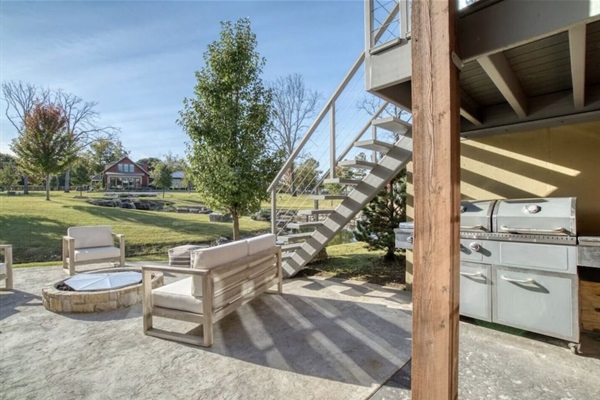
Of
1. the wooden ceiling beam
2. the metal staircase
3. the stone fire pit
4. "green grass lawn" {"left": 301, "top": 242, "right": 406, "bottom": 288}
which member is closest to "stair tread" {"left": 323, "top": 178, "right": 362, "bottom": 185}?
the metal staircase

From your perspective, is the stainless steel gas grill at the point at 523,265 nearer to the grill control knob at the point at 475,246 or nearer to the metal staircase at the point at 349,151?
the grill control knob at the point at 475,246

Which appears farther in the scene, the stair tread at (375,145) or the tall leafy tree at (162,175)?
the tall leafy tree at (162,175)

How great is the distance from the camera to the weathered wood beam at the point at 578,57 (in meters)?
1.80

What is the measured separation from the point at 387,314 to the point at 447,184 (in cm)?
284

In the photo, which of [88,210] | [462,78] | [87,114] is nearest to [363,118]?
[462,78]

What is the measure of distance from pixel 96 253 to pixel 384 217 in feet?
18.2

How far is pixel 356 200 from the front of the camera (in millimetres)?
4523

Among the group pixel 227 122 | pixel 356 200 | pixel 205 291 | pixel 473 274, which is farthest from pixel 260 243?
pixel 227 122

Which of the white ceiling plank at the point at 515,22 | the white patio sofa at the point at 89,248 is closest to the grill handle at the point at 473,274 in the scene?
the white ceiling plank at the point at 515,22

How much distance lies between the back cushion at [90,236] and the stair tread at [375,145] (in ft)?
17.0

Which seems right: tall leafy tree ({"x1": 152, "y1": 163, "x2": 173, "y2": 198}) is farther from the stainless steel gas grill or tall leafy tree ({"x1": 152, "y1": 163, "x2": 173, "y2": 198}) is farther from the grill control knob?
the grill control knob

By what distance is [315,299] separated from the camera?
441cm

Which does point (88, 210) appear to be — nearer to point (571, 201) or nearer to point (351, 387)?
point (351, 387)

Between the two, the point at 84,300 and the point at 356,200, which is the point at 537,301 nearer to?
the point at 356,200
